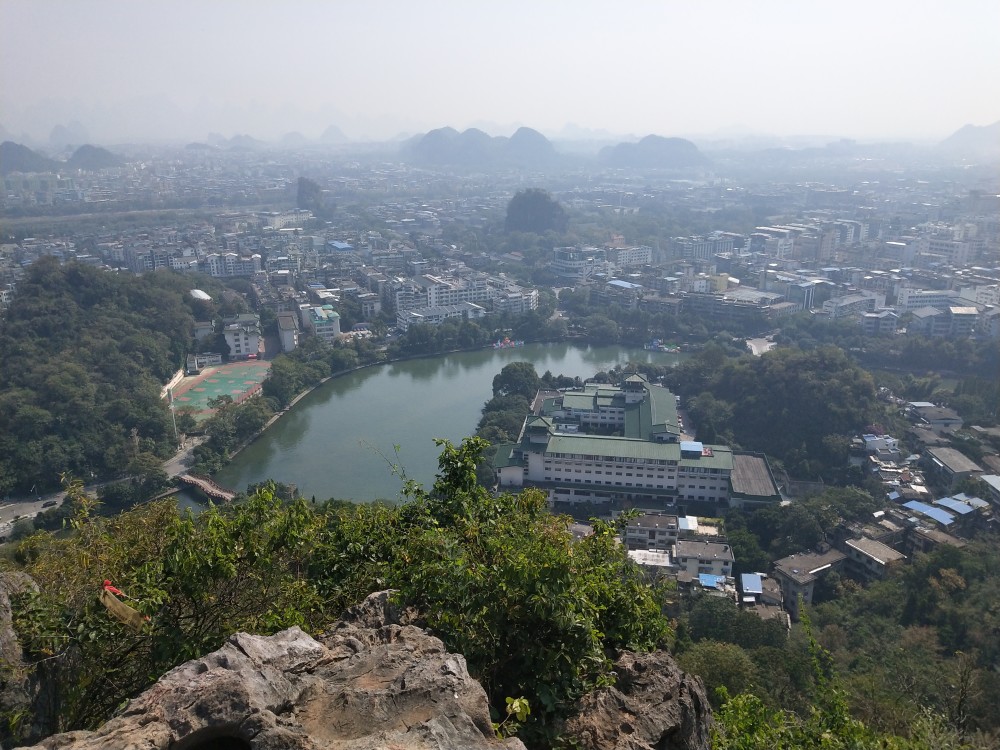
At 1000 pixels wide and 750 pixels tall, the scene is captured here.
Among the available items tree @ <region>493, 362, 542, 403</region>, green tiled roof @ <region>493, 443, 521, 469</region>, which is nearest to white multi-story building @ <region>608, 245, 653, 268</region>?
tree @ <region>493, 362, 542, 403</region>

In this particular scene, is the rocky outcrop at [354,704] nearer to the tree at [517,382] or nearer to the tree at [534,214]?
the tree at [517,382]

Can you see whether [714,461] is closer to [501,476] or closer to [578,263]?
[501,476]

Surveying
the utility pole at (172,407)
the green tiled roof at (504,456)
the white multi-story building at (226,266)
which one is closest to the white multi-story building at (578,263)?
the white multi-story building at (226,266)

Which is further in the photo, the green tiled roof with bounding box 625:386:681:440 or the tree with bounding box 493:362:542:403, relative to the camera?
the tree with bounding box 493:362:542:403

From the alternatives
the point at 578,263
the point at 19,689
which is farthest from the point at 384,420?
the point at 578,263

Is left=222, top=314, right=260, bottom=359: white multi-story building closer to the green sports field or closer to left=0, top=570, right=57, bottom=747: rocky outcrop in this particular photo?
the green sports field
